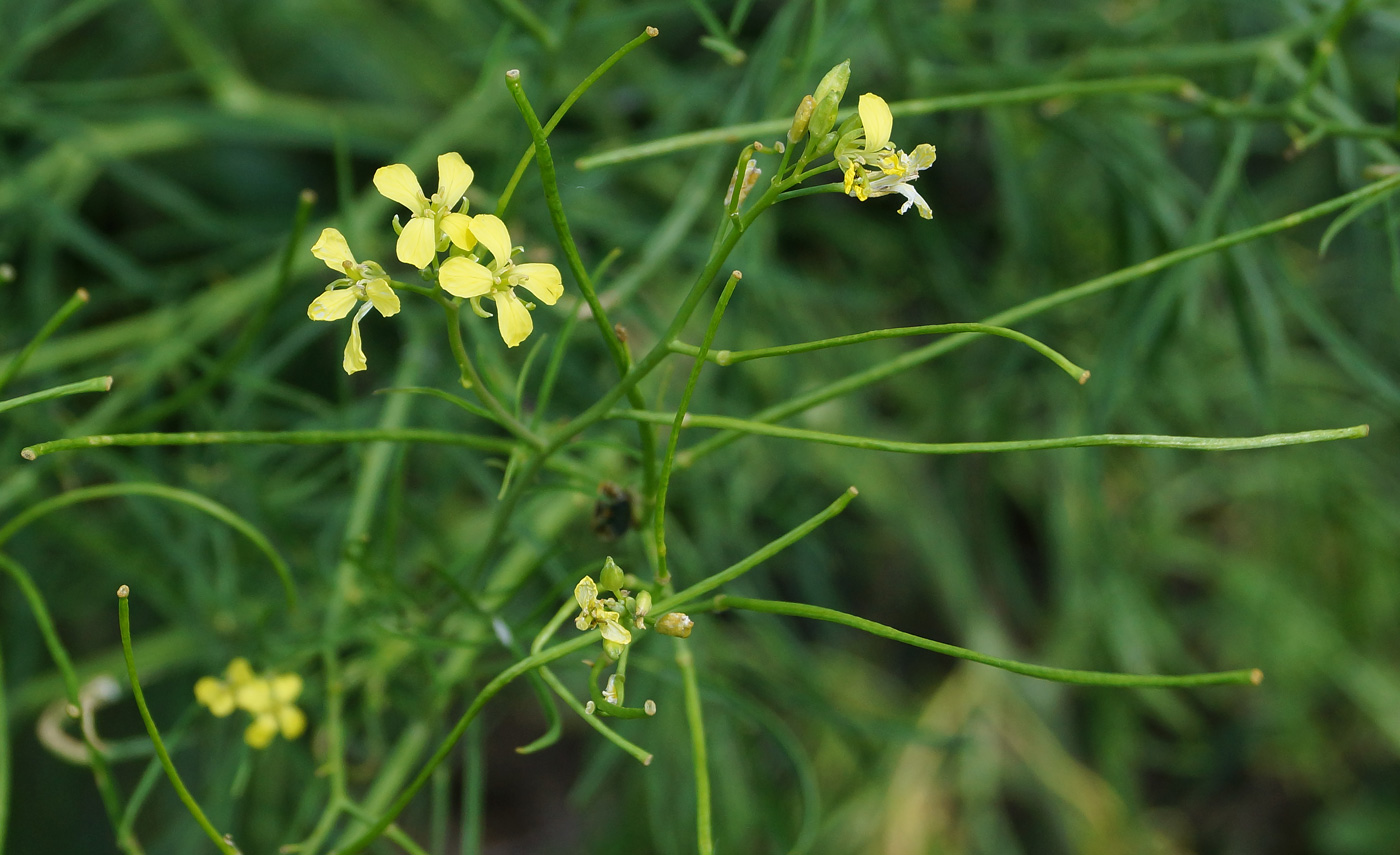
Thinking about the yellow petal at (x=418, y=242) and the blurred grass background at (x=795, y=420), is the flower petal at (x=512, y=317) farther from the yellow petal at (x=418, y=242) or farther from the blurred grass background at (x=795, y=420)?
the blurred grass background at (x=795, y=420)

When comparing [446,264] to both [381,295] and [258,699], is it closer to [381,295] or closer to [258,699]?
[381,295]

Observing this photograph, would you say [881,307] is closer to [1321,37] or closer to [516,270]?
[1321,37]

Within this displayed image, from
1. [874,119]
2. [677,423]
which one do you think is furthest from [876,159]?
[677,423]

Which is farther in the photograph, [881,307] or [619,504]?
[881,307]

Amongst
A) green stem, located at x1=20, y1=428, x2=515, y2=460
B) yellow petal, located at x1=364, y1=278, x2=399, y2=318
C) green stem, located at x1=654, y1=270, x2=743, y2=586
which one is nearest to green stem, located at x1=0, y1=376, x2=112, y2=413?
green stem, located at x1=20, y1=428, x2=515, y2=460

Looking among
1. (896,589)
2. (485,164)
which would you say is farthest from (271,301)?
(896,589)
